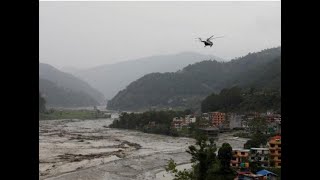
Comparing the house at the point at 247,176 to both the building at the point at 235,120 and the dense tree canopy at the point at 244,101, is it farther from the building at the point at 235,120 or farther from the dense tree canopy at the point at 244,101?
the building at the point at 235,120

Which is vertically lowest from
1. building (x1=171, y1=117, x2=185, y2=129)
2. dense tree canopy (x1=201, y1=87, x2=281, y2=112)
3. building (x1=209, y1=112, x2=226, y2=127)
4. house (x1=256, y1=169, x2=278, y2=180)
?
house (x1=256, y1=169, x2=278, y2=180)

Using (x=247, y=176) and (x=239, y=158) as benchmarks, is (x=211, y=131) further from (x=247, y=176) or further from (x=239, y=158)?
(x=247, y=176)

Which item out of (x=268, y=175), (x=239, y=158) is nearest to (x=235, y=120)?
(x=239, y=158)

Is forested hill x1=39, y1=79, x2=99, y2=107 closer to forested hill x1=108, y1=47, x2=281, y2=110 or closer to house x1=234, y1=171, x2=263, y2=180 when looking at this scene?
forested hill x1=108, y1=47, x2=281, y2=110

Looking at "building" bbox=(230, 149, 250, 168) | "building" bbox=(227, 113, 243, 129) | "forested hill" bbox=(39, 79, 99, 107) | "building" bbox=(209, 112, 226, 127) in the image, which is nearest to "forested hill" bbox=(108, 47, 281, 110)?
"forested hill" bbox=(39, 79, 99, 107)

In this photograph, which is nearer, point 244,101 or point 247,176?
point 247,176
